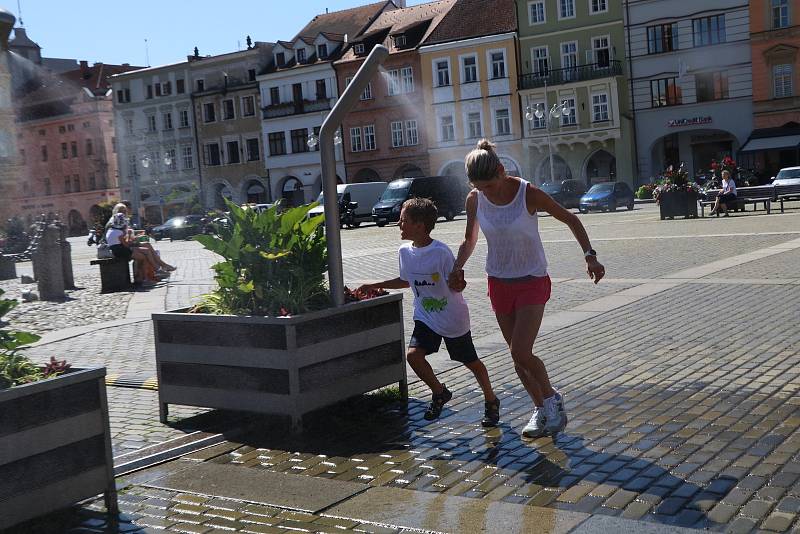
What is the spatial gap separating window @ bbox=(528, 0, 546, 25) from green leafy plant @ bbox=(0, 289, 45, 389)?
54956mm

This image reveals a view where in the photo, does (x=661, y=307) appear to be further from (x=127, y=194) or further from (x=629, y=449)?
(x=127, y=194)

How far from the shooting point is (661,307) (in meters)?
10.5

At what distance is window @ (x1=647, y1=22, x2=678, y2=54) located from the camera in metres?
52.9

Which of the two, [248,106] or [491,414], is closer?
[491,414]

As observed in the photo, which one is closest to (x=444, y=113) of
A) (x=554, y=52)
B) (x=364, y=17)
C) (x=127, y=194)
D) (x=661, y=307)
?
(x=554, y=52)

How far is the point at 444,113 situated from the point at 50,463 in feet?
188

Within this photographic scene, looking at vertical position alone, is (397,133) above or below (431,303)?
above

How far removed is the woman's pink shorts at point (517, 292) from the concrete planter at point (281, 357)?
1030 mm

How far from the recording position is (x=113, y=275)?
704 inches

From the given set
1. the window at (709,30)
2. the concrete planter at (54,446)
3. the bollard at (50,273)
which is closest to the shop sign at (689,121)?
the window at (709,30)

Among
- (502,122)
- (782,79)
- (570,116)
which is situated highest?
(782,79)

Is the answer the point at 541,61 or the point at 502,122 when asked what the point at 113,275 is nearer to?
the point at 541,61

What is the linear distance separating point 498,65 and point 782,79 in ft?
51.9

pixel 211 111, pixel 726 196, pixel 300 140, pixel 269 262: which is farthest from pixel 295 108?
pixel 269 262
